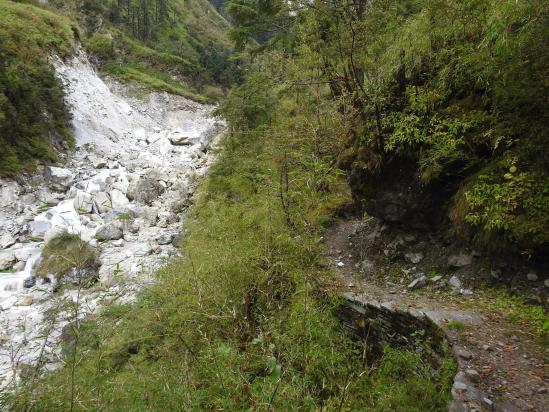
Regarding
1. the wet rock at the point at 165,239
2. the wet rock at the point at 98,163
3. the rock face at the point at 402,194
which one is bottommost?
the wet rock at the point at 165,239

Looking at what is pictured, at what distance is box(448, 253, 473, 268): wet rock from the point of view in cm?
471

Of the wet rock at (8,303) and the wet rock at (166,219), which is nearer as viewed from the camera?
the wet rock at (8,303)

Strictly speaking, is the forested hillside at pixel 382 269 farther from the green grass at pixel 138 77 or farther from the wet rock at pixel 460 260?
the green grass at pixel 138 77

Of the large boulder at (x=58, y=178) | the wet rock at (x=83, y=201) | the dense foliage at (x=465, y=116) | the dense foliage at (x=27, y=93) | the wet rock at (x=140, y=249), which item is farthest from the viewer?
the dense foliage at (x=27, y=93)

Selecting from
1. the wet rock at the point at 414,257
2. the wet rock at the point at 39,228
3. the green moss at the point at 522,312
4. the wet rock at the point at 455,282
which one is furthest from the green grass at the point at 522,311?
the wet rock at the point at 39,228

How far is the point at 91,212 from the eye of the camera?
15055 millimetres

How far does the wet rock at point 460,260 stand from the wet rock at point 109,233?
11.3m

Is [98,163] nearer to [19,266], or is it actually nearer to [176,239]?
[19,266]

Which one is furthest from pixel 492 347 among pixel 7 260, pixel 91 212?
pixel 91 212

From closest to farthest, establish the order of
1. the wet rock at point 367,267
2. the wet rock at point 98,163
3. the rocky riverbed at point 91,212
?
the wet rock at point 367,267
the rocky riverbed at point 91,212
the wet rock at point 98,163

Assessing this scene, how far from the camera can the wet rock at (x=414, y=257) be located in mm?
5355

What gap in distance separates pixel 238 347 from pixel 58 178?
16924 mm

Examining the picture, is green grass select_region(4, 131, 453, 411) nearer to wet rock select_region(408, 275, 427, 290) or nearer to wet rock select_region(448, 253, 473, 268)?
wet rock select_region(408, 275, 427, 290)

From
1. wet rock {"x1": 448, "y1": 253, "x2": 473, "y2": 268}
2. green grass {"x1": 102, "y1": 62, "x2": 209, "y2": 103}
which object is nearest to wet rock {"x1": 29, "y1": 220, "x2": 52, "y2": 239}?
wet rock {"x1": 448, "y1": 253, "x2": 473, "y2": 268}
